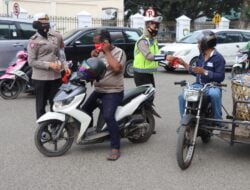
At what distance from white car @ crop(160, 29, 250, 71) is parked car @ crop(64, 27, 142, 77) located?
6.26 ft

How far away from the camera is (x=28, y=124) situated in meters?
7.77

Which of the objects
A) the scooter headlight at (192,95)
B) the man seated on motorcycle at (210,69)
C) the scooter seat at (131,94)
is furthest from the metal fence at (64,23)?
the scooter headlight at (192,95)

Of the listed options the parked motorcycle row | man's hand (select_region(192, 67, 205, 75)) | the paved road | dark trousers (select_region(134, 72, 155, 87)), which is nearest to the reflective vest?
dark trousers (select_region(134, 72, 155, 87))

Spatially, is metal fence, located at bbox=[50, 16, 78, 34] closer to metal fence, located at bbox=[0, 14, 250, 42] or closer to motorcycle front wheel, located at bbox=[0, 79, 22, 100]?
metal fence, located at bbox=[0, 14, 250, 42]

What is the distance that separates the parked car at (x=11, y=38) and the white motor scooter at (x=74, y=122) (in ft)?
18.9

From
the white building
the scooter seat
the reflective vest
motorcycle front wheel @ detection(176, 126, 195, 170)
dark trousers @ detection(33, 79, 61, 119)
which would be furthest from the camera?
the white building

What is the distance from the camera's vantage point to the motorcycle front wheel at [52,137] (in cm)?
568

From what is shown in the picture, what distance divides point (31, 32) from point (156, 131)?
5753mm

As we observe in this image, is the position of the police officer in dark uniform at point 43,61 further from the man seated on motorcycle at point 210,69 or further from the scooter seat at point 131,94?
the man seated on motorcycle at point 210,69

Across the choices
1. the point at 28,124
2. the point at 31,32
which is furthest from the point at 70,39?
the point at 28,124

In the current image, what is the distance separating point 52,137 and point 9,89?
478 cm

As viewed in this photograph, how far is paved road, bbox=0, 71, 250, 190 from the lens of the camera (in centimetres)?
492

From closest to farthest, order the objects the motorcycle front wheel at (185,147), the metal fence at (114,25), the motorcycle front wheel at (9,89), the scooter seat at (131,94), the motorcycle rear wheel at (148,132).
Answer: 1. the motorcycle front wheel at (185,147)
2. the scooter seat at (131,94)
3. the motorcycle rear wheel at (148,132)
4. the motorcycle front wheel at (9,89)
5. the metal fence at (114,25)

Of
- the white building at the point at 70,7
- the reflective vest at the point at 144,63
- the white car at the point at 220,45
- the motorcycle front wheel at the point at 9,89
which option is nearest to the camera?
the reflective vest at the point at 144,63
